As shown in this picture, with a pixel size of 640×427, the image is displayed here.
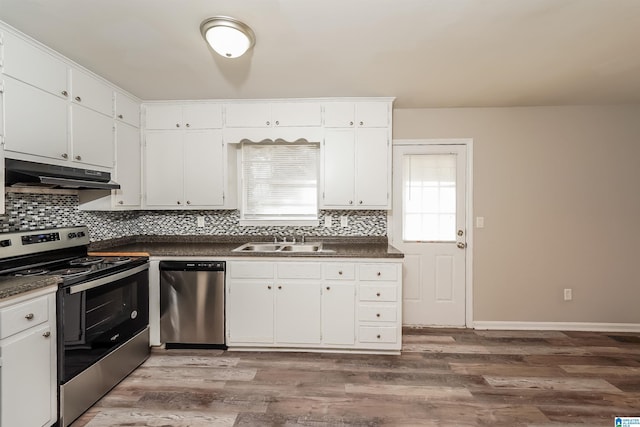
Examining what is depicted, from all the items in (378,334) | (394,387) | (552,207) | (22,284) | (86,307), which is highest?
(552,207)

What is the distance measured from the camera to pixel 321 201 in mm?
3045

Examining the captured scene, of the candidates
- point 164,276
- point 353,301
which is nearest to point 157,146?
point 164,276

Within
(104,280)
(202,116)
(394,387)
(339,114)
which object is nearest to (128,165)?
(202,116)

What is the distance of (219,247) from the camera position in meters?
3.02

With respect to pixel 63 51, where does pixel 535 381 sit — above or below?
below

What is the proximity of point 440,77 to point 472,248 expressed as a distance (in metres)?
1.85

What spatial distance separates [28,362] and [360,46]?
2686mm

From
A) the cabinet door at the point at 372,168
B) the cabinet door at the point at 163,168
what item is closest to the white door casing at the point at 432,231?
the cabinet door at the point at 372,168

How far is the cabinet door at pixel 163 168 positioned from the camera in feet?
10.1

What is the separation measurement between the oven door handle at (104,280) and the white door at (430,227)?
2499 millimetres

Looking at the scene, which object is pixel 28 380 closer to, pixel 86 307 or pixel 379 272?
pixel 86 307

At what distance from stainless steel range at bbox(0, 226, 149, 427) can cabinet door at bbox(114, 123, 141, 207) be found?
0.49 meters

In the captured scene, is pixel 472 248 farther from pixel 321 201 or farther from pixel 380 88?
pixel 380 88

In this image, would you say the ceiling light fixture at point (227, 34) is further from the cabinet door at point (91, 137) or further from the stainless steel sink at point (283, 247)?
the stainless steel sink at point (283, 247)
